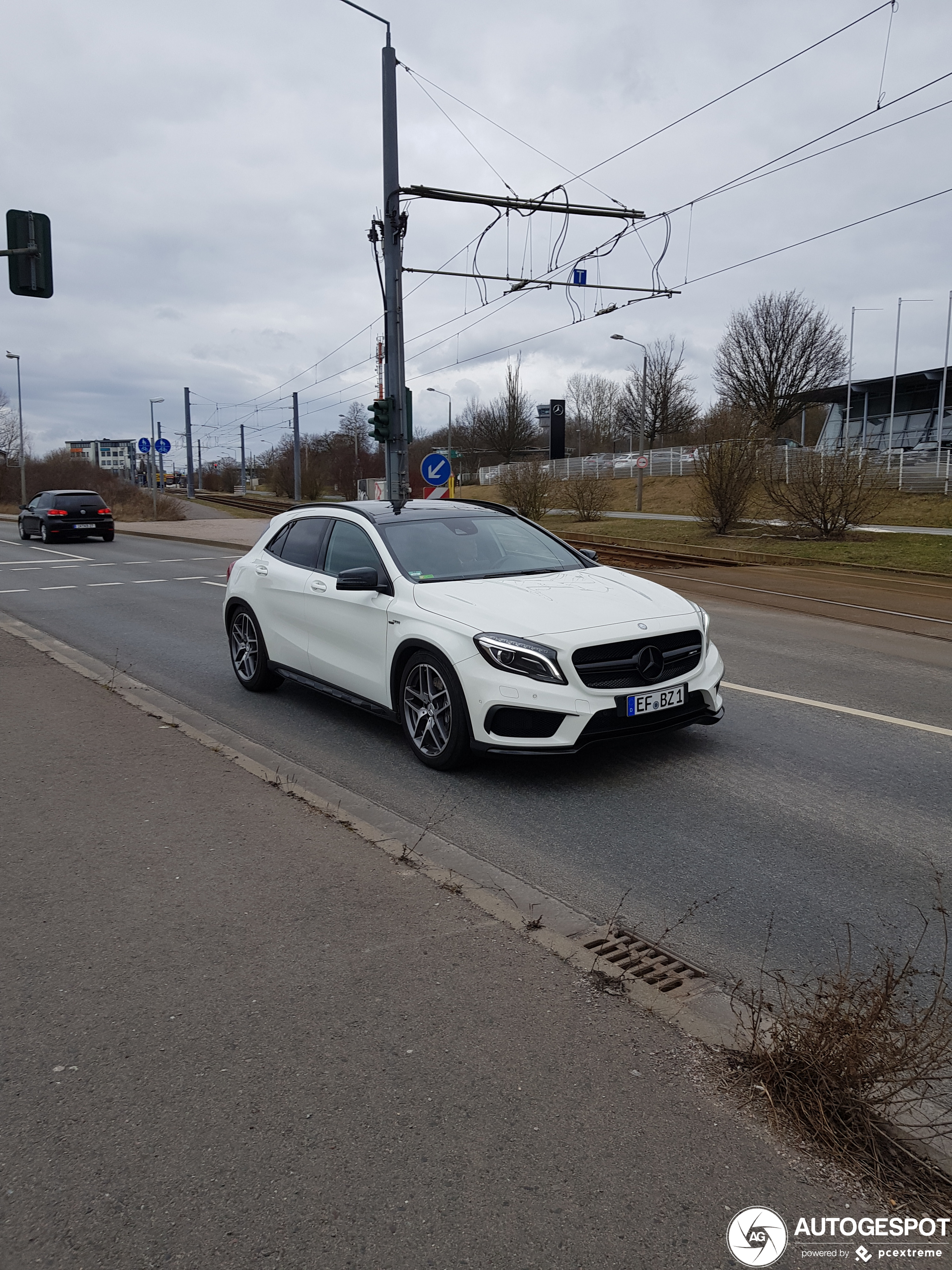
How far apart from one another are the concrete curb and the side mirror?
45.7 inches

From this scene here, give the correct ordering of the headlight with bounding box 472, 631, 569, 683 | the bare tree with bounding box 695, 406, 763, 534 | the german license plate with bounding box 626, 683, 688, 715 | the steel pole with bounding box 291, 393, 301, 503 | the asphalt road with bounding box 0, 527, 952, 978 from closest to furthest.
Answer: the asphalt road with bounding box 0, 527, 952, 978 → the headlight with bounding box 472, 631, 569, 683 → the german license plate with bounding box 626, 683, 688, 715 → the bare tree with bounding box 695, 406, 763, 534 → the steel pole with bounding box 291, 393, 301, 503

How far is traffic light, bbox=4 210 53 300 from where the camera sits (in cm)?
1238

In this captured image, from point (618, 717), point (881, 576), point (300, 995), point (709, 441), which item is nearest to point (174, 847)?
point (300, 995)

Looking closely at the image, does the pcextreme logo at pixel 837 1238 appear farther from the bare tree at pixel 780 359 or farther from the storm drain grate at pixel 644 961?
the bare tree at pixel 780 359

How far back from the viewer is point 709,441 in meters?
26.2

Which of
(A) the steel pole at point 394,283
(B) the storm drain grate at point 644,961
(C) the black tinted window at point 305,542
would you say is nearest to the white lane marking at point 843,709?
(C) the black tinted window at point 305,542

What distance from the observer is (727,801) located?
529 centimetres

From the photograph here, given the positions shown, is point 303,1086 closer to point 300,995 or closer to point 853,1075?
point 300,995

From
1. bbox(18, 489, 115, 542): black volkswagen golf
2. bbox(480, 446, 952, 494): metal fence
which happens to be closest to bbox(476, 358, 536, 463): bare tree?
bbox(480, 446, 952, 494): metal fence

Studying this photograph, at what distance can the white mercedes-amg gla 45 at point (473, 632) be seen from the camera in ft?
17.7

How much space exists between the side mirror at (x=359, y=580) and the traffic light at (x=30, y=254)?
8.73 meters

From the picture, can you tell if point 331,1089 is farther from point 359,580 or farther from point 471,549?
point 471,549

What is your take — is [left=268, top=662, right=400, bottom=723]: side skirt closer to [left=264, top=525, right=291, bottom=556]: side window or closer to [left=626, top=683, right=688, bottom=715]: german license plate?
[left=264, top=525, right=291, bottom=556]: side window

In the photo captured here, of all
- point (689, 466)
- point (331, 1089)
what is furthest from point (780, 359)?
point (331, 1089)
